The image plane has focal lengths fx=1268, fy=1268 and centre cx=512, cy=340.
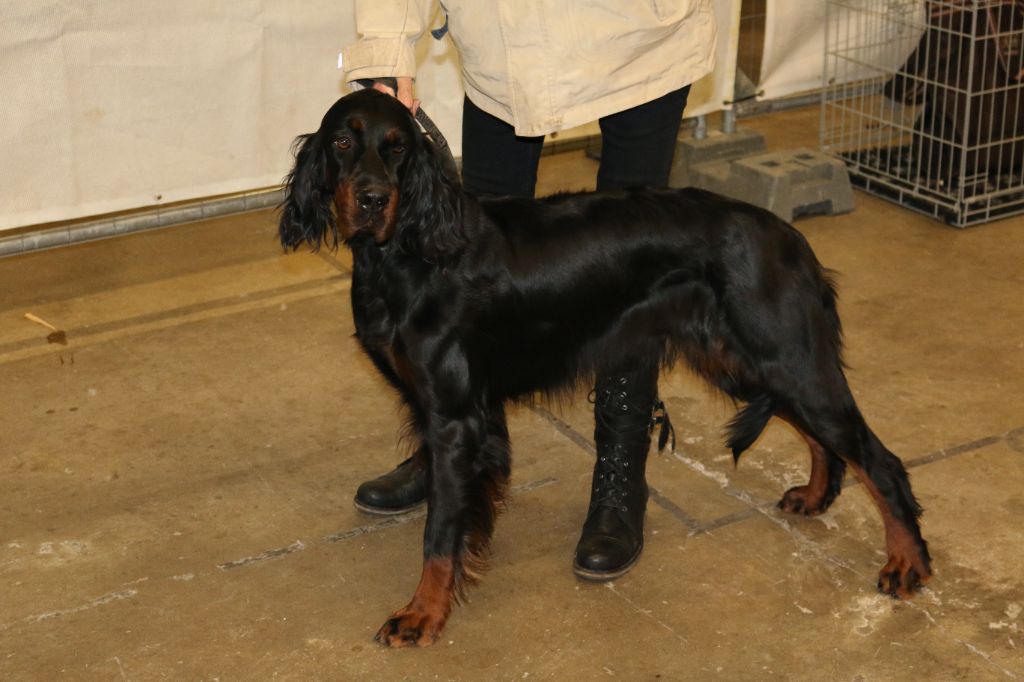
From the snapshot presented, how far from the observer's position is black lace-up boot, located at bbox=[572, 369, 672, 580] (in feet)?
10.0

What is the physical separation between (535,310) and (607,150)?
0.51 meters

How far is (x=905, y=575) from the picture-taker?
9.62 ft

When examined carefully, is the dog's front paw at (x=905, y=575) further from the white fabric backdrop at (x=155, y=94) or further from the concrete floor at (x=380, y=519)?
the white fabric backdrop at (x=155, y=94)

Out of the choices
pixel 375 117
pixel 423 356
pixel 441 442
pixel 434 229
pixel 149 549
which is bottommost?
pixel 149 549

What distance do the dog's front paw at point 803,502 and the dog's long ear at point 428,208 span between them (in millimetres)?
1189

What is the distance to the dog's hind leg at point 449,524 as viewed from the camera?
2803 millimetres

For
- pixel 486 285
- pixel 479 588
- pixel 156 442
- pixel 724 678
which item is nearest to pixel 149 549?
pixel 156 442

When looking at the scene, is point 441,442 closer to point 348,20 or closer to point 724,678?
point 724,678

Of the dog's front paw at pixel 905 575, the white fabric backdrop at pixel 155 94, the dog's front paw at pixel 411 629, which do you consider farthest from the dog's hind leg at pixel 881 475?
the white fabric backdrop at pixel 155 94

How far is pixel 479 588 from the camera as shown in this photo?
3.00 metres

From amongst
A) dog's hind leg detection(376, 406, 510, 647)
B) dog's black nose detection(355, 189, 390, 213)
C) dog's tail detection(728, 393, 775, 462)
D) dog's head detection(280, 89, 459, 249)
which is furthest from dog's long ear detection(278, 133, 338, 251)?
dog's tail detection(728, 393, 775, 462)

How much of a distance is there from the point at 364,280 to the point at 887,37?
374 centimetres

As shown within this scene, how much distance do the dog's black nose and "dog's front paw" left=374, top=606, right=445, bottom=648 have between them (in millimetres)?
902

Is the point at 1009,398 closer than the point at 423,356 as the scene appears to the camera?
No
